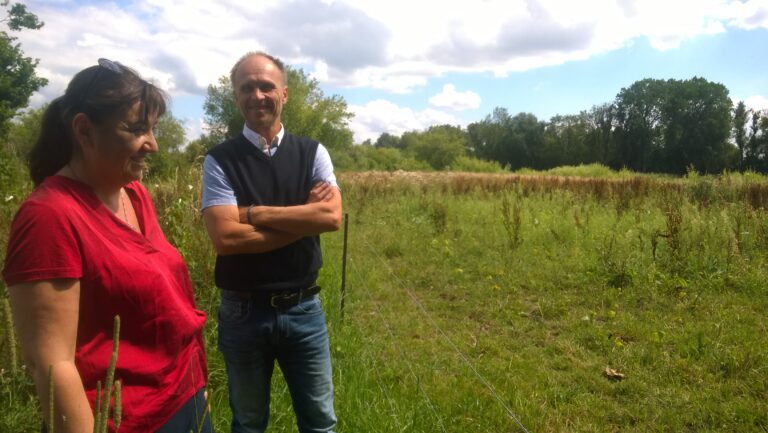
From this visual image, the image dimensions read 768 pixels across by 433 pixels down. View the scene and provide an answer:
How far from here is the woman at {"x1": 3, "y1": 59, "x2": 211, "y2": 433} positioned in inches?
46.6

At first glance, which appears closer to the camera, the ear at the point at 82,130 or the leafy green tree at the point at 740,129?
the ear at the point at 82,130

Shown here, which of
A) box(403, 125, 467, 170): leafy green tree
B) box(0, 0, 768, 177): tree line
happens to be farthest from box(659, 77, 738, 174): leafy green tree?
box(403, 125, 467, 170): leafy green tree

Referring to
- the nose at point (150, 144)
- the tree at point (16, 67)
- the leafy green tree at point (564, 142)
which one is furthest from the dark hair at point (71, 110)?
the leafy green tree at point (564, 142)

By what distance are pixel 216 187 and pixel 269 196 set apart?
0.79ft

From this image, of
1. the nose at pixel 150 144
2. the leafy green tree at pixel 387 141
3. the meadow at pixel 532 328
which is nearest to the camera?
the nose at pixel 150 144

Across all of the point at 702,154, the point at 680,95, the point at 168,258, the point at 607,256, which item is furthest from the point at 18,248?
the point at 680,95

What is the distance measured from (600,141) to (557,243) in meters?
51.0

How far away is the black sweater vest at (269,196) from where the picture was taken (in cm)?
224

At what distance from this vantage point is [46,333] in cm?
118

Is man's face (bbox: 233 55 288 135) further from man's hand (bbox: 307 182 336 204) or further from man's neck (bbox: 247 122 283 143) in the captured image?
man's hand (bbox: 307 182 336 204)

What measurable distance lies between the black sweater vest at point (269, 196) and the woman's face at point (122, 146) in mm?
807

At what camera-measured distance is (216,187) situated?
232 centimetres

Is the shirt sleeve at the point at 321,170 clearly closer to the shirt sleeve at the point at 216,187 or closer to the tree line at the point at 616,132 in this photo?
the shirt sleeve at the point at 216,187

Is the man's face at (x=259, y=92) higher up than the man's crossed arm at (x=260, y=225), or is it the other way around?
the man's face at (x=259, y=92)
